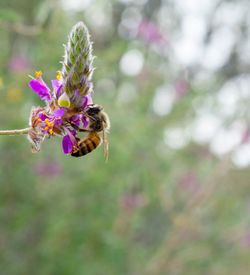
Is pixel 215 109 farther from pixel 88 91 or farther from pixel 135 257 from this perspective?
pixel 88 91

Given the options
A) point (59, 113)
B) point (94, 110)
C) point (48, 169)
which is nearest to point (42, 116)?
point (59, 113)

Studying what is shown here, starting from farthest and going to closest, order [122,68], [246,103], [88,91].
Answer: [122,68] → [246,103] → [88,91]

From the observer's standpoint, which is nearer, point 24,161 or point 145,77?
Result: point 24,161

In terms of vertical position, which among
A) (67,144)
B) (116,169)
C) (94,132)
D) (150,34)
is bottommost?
(67,144)

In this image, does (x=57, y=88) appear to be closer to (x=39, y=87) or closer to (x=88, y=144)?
(x=39, y=87)

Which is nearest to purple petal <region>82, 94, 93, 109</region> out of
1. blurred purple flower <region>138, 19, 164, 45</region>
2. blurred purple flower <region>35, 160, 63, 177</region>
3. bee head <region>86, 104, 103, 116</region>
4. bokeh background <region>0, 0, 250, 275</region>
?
bee head <region>86, 104, 103, 116</region>

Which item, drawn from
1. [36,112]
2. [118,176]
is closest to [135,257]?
[118,176]

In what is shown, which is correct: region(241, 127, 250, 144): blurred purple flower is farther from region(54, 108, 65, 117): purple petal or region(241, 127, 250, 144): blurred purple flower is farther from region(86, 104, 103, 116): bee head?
region(54, 108, 65, 117): purple petal
